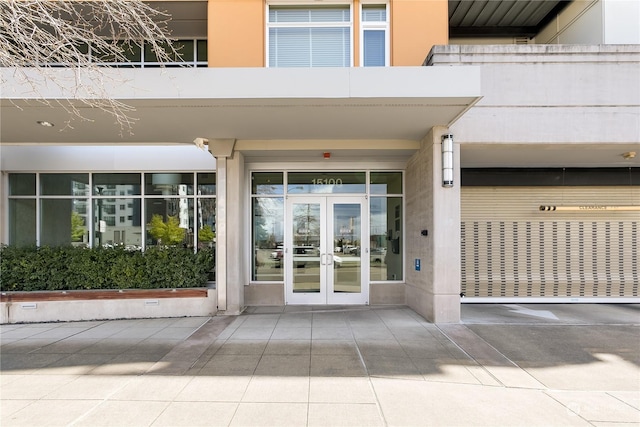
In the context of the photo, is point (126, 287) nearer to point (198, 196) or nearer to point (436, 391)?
point (198, 196)

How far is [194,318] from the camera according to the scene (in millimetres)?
7441

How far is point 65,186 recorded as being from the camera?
31.3 feet

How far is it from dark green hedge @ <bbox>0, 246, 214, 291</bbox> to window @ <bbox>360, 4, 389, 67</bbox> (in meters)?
5.85

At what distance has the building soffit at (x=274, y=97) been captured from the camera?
553 centimetres

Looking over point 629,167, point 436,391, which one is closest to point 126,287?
point 436,391

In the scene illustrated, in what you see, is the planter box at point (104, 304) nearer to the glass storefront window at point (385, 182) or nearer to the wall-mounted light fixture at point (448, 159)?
the glass storefront window at point (385, 182)

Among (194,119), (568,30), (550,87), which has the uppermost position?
(568,30)

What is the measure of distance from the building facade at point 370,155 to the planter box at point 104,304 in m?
0.71

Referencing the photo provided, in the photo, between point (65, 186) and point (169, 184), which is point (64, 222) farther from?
point (169, 184)

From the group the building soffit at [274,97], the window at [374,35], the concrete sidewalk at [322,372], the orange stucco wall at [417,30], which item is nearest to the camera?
the concrete sidewalk at [322,372]

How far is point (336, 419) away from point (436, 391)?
132 centimetres

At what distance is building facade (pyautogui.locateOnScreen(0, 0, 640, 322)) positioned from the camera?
19.6 ft

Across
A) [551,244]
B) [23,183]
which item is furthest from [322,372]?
[23,183]

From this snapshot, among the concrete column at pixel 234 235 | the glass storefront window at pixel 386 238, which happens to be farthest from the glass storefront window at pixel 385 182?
the concrete column at pixel 234 235
